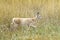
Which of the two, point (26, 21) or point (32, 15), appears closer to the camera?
point (26, 21)

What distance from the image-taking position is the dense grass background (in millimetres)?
5168

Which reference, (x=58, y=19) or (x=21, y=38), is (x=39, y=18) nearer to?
(x=58, y=19)

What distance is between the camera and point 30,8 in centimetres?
623

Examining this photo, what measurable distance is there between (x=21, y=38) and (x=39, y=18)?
971 mm

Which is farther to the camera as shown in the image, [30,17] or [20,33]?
[30,17]

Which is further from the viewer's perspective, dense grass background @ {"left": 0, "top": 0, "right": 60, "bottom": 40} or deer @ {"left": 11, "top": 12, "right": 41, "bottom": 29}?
deer @ {"left": 11, "top": 12, "right": 41, "bottom": 29}

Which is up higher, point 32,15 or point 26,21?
point 32,15

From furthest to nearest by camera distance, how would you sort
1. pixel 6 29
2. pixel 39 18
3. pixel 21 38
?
pixel 39 18 < pixel 6 29 < pixel 21 38

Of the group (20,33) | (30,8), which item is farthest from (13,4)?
(20,33)

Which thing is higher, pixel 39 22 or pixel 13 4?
pixel 13 4

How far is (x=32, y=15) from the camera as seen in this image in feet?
19.6

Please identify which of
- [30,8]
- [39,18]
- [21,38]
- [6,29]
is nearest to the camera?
[21,38]

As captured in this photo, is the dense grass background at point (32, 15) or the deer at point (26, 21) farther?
the deer at point (26, 21)

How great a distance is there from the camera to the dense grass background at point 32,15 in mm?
5168
